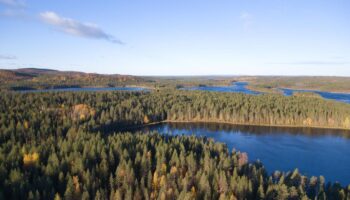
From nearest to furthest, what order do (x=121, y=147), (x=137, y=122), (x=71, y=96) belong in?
(x=121, y=147)
(x=137, y=122)
(x=71, y=96)

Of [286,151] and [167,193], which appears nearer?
[167,193]

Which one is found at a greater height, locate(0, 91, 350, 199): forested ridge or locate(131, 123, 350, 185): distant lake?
locate(0, 91, 350, 199): forested ridge

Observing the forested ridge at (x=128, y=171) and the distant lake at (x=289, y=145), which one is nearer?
the forested ridge at (x=128, y=171)

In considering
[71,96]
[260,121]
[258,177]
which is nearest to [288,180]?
[258,177]

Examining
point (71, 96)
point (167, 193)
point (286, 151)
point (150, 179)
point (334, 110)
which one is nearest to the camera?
point (167, 193)

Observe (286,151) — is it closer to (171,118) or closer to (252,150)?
(252,150)

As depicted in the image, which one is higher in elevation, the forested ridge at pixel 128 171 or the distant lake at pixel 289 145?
the forested ridge at pixel 128 171

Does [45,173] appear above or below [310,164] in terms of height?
above

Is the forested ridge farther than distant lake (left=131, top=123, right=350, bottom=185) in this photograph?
No
